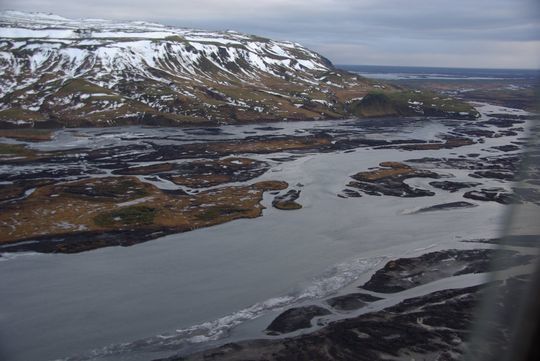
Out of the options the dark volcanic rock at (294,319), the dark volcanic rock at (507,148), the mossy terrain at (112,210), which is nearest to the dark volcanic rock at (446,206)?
the mossy terrain at (112,210)

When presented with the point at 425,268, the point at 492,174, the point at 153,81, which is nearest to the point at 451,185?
the point at 492,174

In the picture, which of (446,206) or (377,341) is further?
(446,206)

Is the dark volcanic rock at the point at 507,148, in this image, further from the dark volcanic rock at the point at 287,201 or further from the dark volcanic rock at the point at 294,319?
the dark volcanic rock at the point at 294,319

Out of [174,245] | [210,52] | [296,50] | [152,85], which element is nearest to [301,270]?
[174,245]

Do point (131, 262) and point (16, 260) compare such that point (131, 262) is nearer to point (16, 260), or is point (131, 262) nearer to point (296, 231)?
point (16, 260)

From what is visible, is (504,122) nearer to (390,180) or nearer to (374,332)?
(390,180)
